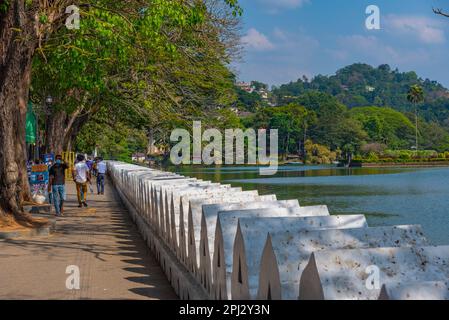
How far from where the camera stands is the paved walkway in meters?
8.56

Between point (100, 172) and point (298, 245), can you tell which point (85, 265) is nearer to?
point (298, 245)

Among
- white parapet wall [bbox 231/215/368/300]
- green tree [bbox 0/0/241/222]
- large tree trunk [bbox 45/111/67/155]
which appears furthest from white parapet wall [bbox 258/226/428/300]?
large tree trunk [bbox 45/111/67/155]

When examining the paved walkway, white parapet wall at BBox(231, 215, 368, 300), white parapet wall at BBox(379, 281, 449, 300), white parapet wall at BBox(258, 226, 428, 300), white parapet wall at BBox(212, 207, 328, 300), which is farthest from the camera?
the paved walkway

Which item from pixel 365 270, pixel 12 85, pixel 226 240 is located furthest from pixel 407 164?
pixel 365 270

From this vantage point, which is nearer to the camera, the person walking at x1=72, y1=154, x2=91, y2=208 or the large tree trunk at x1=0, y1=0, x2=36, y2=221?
the large tree trunk at x1=0, y1=0, x2=36, y2=221

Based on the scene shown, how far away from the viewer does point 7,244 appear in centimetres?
1316

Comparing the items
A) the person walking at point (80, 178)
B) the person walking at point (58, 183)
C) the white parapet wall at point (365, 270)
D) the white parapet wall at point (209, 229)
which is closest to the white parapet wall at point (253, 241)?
the white parapet wall at point (365, 270)

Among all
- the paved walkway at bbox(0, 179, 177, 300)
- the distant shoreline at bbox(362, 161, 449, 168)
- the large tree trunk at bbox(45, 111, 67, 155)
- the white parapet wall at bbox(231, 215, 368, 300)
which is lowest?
the paved walkway at bbox(0, 179, 177, 300)

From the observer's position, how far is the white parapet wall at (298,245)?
428 centimetres

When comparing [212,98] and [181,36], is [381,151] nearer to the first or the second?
[212,98]

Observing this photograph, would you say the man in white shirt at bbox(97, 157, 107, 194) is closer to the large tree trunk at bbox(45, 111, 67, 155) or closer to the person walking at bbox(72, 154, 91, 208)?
the large tree trunk at bbox(45, 111, 67, 155)

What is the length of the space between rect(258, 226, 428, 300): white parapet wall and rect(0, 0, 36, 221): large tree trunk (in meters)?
11.2

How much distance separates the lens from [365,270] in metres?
3.79
